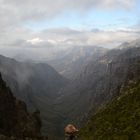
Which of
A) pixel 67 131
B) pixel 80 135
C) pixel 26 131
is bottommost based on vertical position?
pixel 26 131

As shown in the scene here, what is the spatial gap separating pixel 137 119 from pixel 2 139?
135 ft

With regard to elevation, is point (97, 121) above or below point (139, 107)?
below

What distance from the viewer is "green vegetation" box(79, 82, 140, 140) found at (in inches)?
3966

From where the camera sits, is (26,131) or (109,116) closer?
(109,116)

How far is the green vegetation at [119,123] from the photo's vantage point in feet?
330

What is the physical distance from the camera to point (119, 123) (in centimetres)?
11356

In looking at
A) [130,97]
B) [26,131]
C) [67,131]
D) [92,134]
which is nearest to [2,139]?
[92,134]

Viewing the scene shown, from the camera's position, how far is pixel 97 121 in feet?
449

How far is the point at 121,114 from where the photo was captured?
398 ft

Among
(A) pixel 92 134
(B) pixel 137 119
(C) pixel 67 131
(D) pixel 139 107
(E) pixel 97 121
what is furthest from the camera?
(E) pixel 97 121

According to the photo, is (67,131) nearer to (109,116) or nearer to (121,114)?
(121,114)

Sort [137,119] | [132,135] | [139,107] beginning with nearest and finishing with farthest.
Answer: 1. [132,135]
2. [137,119]
3. [139,107]

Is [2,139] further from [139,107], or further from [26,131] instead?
[26,131]

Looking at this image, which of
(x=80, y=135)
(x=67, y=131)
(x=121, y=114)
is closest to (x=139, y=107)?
(x=121, y=114)
